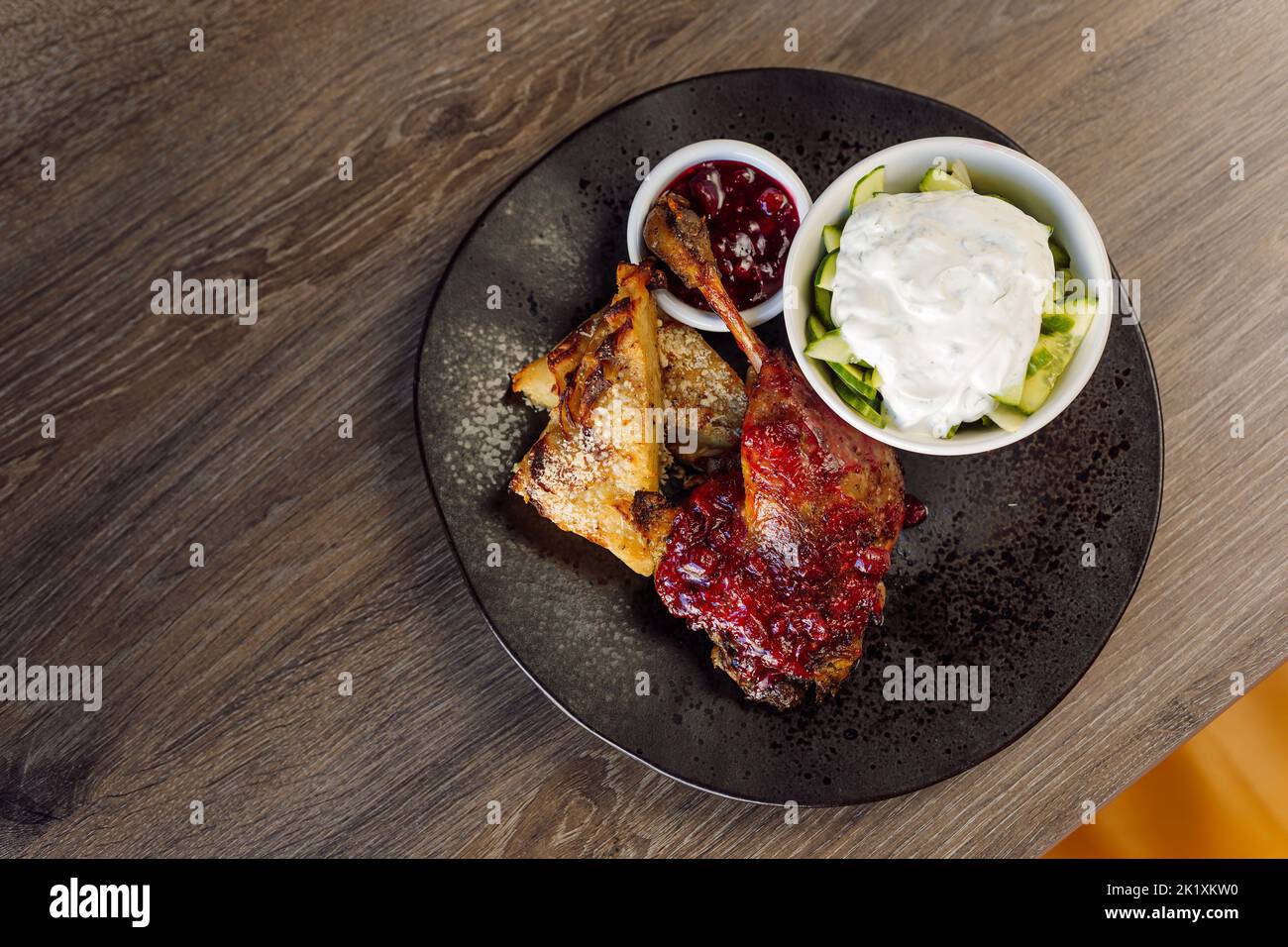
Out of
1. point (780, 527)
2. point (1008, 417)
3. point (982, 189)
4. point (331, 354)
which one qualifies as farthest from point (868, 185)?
point (331, 354)

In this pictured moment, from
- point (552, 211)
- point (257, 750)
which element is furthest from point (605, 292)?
point (257, 750)

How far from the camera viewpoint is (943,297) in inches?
60.3

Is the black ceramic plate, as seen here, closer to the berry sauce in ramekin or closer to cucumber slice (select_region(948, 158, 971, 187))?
the berry sauce in ramekin

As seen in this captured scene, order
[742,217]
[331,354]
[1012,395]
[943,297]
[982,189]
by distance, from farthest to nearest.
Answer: [331,354]
[742,217]
[982,189]
[1012,395]
[943,297]

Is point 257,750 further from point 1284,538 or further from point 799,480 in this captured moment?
point 1284,538

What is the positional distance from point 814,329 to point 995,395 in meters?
0.33

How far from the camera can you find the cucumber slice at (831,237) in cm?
172

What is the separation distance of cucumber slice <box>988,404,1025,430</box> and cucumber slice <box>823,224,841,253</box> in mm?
403

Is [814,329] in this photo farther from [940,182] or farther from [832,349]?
[940,182]

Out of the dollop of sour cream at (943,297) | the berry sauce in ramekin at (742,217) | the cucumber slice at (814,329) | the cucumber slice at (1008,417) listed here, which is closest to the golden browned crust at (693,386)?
the berry sauce in ramekin at (742,217)

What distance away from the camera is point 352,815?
2.22 metres

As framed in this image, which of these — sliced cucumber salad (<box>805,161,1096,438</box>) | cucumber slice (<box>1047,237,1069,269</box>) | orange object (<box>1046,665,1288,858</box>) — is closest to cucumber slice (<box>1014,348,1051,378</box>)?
sliced cucumber salad (<box>805,161,1096,438</box>)

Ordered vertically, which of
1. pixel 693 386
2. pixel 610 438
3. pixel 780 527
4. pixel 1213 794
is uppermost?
pixel 693 386

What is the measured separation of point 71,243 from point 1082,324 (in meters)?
2.15
